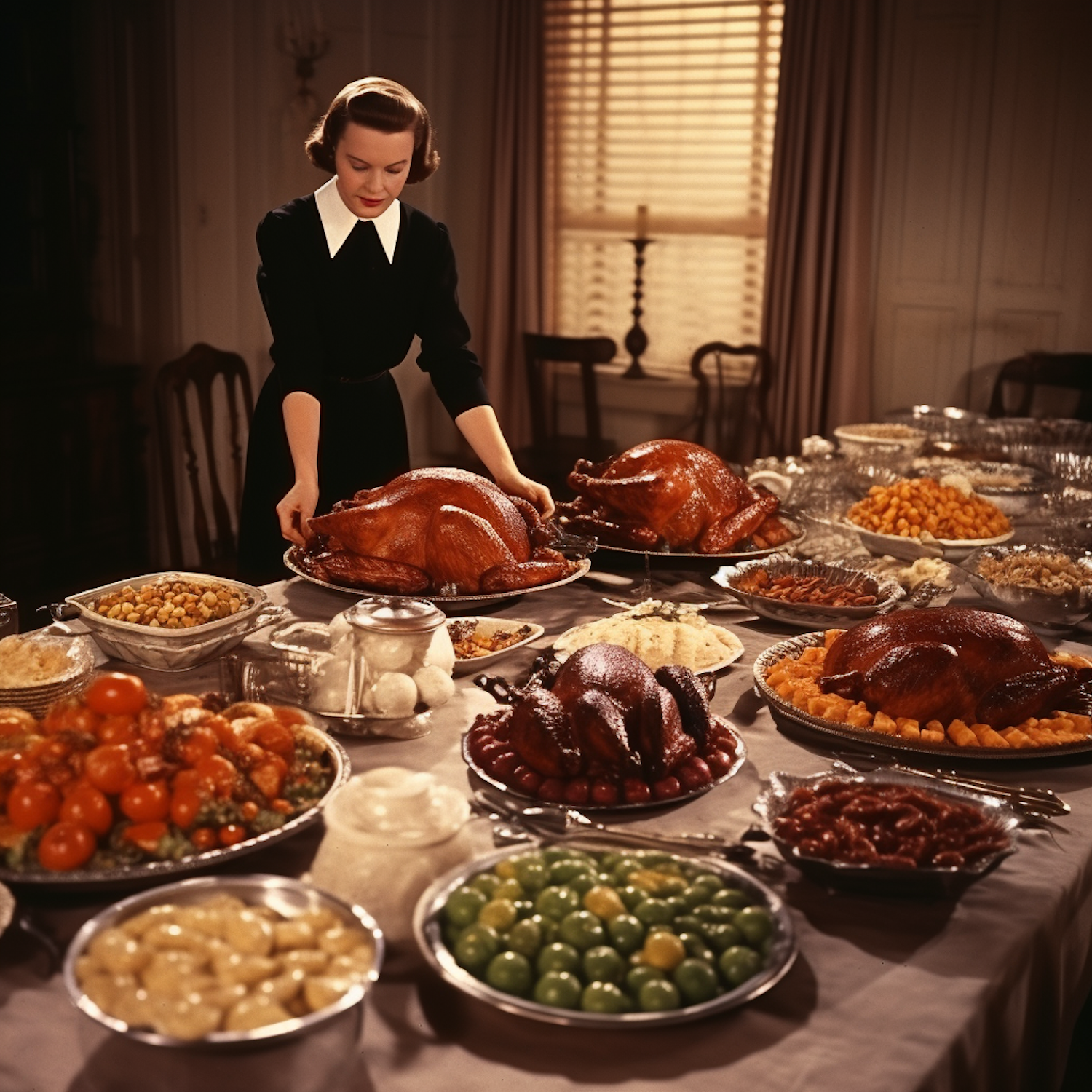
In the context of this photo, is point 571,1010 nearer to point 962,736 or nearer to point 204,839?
point 204,839

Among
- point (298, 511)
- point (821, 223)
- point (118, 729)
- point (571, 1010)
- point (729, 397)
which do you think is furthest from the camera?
point (729, 397)

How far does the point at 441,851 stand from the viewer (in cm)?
123

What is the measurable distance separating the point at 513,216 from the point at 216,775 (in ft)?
18.5

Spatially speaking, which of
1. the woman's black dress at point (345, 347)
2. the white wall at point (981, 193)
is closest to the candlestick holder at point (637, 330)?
the white wall at point (981, 193)

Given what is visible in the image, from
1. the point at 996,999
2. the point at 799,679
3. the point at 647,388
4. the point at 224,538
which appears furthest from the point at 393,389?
the point at 647,388

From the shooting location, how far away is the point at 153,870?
1.22 metres

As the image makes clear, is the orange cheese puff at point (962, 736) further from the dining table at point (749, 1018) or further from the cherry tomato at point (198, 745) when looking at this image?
the cherry tomato at point (198, 745)

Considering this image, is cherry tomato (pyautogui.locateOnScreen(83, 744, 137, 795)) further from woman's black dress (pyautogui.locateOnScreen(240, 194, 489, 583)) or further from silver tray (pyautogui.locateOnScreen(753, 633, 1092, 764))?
woman's black dress (pyautogui.locateOnScreen(240, 194, 489, 583))

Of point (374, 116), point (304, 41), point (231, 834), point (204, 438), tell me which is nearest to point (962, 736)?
point (231, 834)

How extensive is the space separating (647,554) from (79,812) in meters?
1.41

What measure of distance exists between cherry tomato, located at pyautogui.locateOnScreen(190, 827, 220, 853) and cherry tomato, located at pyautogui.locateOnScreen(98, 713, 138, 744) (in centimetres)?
12

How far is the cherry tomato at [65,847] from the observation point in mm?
1219

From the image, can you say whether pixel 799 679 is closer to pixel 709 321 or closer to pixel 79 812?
pixel 79 812

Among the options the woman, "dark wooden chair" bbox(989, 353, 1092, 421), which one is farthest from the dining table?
"dark wooden chair" bbox(989, 353, 1092, 421)
